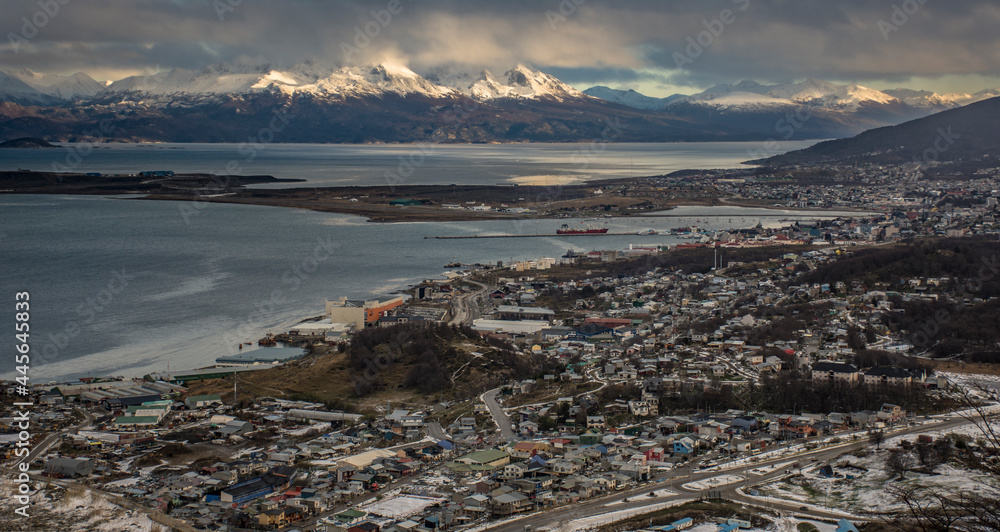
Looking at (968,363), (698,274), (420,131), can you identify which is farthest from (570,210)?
(420,131)

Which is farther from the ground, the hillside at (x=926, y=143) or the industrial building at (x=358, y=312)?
the hillside at (x=926, y=143)

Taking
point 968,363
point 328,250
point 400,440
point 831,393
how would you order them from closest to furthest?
point 400,440 < point 831,393 < point 968,363 < point 328,250

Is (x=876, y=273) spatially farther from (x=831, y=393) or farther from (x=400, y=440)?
(x=400, y=440)

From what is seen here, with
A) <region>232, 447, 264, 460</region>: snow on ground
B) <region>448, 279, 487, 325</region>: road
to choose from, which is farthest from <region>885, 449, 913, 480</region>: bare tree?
<region>448, 279, 487, 325</region>: road

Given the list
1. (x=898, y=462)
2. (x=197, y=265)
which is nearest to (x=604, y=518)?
(x=898, y=462)

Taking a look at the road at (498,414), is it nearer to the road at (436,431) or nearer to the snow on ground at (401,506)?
the road at (436,431)

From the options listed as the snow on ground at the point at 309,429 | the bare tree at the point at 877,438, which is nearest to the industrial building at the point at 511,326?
the snow on ground at the point at 309,429

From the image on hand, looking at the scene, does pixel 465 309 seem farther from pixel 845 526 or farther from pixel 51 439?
pixel 845 526
